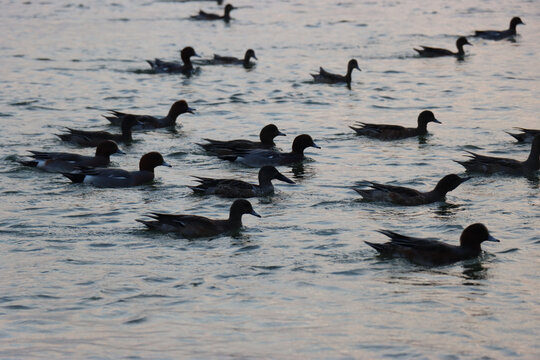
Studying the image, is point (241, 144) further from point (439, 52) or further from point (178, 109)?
point (439, 52)

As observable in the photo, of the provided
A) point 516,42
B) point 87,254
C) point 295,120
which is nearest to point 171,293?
point 87,254

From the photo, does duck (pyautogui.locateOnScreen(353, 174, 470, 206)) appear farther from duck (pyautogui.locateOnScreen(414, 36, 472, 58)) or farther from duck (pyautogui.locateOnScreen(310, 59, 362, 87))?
duck (pyautogui.locateOnScreen(414, 36, 472, 58))

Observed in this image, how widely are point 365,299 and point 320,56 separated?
69.2 ft

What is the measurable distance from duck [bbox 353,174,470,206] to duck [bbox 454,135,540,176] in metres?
1.72

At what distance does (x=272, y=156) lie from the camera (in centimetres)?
1766

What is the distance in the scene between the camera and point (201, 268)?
11.6 metres

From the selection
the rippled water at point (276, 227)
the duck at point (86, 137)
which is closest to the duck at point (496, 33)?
the rippled water at point (276, 227)

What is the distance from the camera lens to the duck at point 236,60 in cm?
2931

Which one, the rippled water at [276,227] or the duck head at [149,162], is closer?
the rippled water at [276,227]

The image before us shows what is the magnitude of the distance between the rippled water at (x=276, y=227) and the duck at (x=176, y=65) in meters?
0.52

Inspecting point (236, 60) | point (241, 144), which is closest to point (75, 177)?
point (241, 144)

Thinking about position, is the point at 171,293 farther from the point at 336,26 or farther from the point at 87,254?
the point at 336,26

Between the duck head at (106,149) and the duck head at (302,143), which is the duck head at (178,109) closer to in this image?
the duck head at (106,149)

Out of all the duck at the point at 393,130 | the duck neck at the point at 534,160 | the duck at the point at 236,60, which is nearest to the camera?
the duck neck at the point at 534,160
